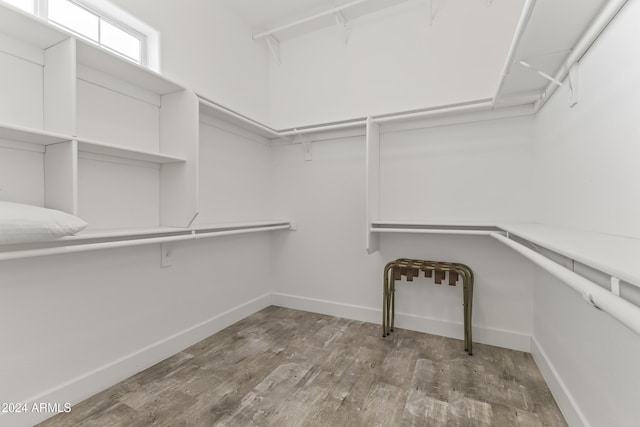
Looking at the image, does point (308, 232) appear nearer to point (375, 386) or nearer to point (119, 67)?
point (375, 386)

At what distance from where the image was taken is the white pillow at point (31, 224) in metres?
1.00

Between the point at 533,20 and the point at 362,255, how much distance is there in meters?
1.99

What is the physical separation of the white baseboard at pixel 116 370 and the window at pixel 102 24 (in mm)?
1927

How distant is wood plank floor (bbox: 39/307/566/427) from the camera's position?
1410 millimetres

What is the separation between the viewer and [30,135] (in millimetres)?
1210

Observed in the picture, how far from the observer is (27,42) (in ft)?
4.33

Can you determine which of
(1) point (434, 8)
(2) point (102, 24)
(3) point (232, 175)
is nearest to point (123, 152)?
(2) point (102, 24)

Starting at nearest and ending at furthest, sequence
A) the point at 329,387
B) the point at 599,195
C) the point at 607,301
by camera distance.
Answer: the point at 607,301
the point at 599,195
the point at 329,387

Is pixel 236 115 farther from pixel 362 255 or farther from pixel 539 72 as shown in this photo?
pixel 539 72

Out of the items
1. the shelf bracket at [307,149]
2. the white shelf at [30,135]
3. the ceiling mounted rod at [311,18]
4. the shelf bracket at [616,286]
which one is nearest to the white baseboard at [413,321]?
the shelf bracket at [307,149]

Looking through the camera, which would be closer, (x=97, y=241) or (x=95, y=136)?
(x=97, y=241)

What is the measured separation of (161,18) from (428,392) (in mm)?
2997

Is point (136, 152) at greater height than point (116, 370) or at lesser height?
greater

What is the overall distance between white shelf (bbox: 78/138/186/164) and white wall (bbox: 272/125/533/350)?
136cm
